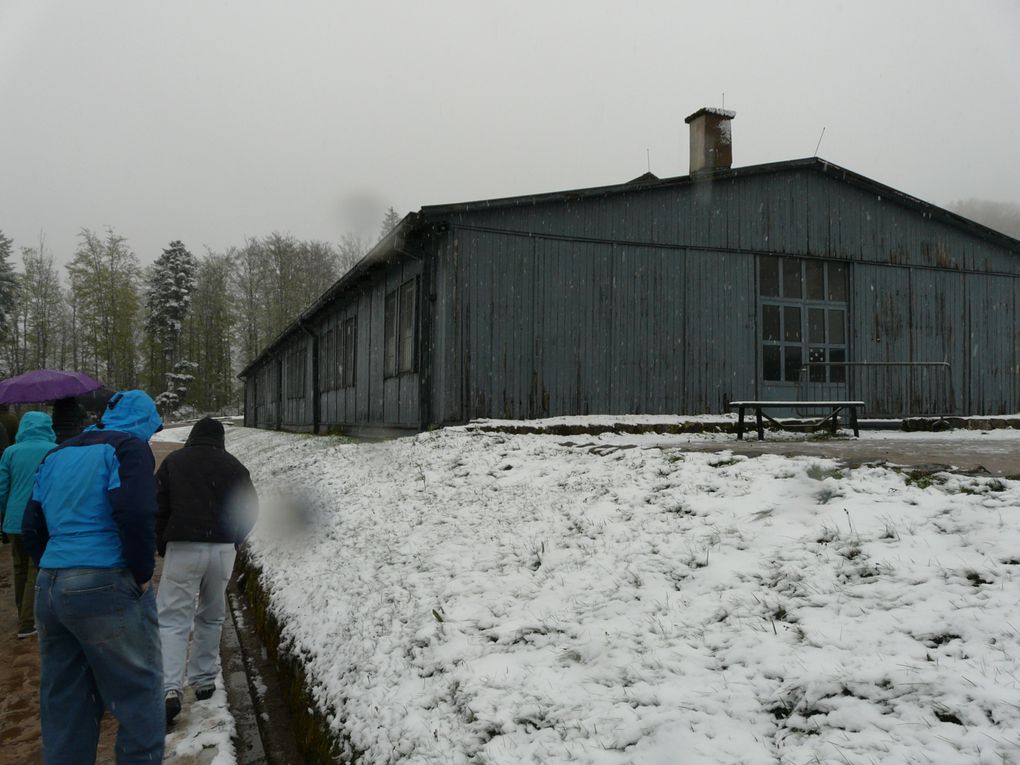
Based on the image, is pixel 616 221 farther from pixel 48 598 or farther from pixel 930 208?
pixel 48 598

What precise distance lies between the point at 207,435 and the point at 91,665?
1.95 m

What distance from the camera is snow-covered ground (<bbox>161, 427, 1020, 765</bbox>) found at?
8.38 ft

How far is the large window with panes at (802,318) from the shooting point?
13273 millimetres

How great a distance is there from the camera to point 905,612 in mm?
2969

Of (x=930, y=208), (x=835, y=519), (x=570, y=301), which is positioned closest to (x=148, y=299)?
(x=570, y=301)

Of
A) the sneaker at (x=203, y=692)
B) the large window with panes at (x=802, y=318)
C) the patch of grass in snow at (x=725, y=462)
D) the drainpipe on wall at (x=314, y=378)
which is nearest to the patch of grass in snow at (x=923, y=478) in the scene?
the patch of grass in snow at (x=725, y=462)

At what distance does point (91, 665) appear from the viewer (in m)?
2.84

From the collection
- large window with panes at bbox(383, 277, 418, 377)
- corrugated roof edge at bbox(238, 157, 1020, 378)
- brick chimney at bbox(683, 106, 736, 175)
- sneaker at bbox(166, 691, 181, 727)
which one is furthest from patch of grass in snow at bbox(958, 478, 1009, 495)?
brick chimney at bbox(683, 106, 736, 175)

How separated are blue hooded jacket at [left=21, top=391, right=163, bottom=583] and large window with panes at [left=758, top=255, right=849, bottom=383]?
12.4m

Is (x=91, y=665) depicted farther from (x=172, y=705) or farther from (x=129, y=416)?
(x=172, y=705)

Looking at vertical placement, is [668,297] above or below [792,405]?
above

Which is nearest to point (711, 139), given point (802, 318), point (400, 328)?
point (802, 318)

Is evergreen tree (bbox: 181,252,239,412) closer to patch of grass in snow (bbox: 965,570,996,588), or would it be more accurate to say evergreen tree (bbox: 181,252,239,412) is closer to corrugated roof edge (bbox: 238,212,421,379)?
corrugated roof edge (bbox: 238,212,421,379)

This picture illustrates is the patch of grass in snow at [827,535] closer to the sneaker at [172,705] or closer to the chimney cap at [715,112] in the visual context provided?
the sneaker at [172,705]
